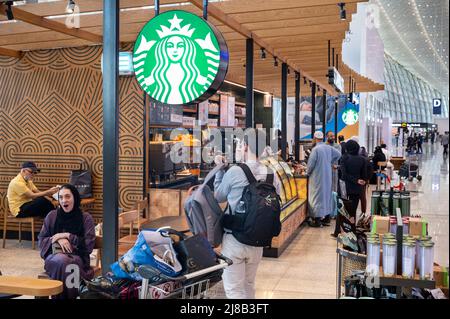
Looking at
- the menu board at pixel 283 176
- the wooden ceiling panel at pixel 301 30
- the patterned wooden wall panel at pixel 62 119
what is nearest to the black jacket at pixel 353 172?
the menu board at pixel 283 176

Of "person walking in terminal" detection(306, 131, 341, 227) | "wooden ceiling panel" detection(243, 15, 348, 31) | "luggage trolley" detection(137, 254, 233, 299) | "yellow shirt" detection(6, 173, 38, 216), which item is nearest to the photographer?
"luggage trolley" detection(137, 254, 233, 299)

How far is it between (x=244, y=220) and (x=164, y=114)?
5.43 metres

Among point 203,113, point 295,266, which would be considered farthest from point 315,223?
point 203,113

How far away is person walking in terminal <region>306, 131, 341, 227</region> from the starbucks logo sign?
6071 millimetres

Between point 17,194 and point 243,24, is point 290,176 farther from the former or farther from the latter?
point 17,194

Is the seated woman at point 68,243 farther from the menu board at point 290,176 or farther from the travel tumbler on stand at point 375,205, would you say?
the menu board at point 290,176

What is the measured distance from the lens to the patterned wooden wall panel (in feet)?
25.3

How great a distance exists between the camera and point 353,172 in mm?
8492

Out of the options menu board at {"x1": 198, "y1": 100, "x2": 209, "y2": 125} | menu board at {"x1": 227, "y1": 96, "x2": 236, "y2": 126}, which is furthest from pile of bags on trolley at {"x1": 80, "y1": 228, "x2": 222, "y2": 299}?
menu board at {"x1": 227, "y1": 96, "x2": 236, "y2": 126}

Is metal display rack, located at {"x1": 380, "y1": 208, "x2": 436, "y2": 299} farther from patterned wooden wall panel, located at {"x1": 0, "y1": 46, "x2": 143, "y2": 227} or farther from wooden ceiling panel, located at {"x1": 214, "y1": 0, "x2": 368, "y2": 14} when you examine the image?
patterned wooden wall panel, located at {"x1": 0, "y1": 46, "x2": 143, "y2": 227}

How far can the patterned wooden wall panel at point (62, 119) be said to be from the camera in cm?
772

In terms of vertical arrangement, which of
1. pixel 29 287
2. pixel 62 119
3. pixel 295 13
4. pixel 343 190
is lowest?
pixel 29 287

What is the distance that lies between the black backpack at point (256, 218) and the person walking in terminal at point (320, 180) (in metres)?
5.10

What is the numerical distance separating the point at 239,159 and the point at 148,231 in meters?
1.95
